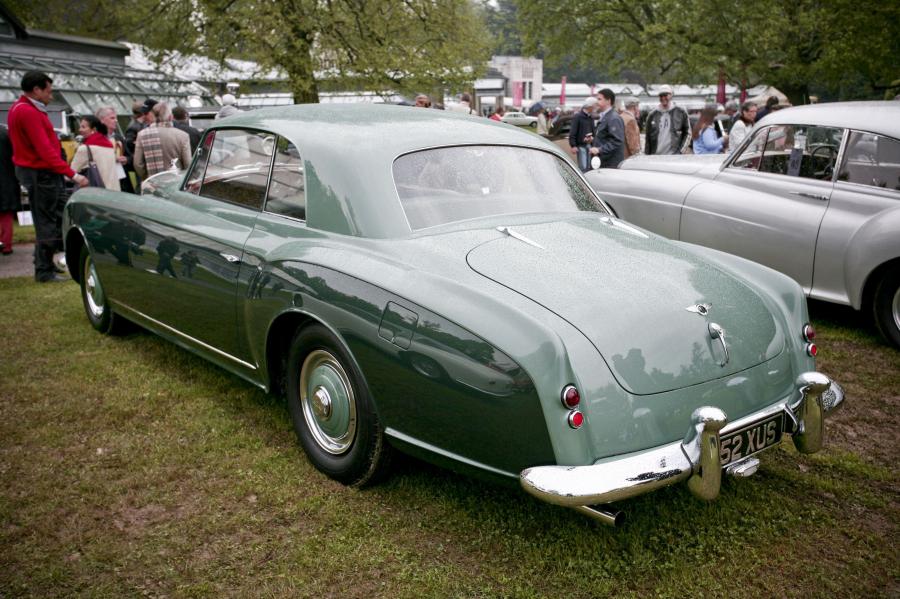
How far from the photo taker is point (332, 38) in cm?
1783

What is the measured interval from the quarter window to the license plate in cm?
254

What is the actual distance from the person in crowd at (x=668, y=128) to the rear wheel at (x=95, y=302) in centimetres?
859

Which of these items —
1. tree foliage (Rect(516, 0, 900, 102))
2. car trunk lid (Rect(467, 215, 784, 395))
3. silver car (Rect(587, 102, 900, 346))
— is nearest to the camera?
car trunk lid (Rect(467, 215, 784, 395))

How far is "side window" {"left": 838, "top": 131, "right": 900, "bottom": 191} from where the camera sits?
5277mm

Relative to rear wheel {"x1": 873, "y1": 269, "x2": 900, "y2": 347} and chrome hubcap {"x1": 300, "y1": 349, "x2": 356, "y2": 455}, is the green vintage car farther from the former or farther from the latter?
rear wheel {"x1": 873, "y1": 269, "x2": 900, "y2": 347}

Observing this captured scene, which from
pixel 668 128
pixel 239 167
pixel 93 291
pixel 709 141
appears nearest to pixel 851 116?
pixel 239 167

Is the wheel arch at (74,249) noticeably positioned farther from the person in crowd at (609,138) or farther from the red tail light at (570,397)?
the person in crowd at (609,138)

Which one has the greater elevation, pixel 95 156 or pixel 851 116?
pixel 851 116

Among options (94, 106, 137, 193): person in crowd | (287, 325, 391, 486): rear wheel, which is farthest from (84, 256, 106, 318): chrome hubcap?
(94, 106, 137, 193): person in crowd

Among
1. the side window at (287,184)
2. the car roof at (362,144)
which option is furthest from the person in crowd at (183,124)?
the side window at (287,184)

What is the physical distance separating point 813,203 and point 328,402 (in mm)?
4098

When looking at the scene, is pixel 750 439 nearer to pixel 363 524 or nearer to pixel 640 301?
pixel 640 301

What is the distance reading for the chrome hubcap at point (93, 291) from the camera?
555cm

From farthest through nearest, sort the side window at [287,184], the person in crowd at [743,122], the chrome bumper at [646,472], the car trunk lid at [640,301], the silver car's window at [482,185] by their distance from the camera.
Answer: the person in crowd at [743,122] < the side window at [287,184] < the silver car's window at [482,185] < the car trunk lid at [640,301] < the chrome bumper at [646,472]
